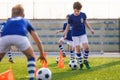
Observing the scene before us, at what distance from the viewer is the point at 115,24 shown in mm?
31297

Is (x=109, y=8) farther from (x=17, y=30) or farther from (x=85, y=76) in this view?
(x=17, y=30)

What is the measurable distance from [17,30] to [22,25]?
0.17 m

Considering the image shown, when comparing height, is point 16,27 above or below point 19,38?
above

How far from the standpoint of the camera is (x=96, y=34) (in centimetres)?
3086

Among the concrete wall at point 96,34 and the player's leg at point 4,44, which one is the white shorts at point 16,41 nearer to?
the player's leg at point 4,44

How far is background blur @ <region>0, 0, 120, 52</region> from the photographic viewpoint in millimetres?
30734

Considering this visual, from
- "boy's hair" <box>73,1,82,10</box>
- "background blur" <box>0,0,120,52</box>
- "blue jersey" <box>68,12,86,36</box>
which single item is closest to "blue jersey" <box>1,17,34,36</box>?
"boy's hair" <box>73,1,82,10</box>

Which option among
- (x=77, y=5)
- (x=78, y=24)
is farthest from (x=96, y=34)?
(x=77, y=5)

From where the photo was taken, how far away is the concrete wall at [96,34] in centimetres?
3056

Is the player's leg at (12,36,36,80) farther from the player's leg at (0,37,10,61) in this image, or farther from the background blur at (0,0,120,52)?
the background blur at (0,0,120,52)

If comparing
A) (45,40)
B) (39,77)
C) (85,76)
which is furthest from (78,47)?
(45,40)

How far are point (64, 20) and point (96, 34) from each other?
2901 mm

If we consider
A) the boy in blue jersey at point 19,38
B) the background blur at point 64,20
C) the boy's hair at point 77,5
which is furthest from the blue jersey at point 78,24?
the background blur at point 64,20

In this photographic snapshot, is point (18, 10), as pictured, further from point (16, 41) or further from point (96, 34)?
point (96, 34)
